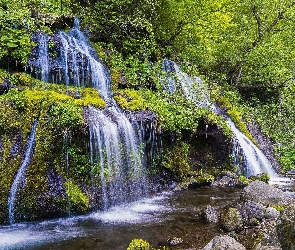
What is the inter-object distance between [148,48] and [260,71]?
7.16 meters

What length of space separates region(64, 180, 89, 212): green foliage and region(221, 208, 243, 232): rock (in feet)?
10.8

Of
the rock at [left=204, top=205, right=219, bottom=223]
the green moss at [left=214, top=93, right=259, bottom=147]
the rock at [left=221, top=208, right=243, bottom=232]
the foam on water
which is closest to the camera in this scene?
the rock at [left=221, top=208, right=243, bottom=232]

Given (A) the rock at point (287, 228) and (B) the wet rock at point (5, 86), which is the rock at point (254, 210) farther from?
(B) the wet rock at point (5, 86)

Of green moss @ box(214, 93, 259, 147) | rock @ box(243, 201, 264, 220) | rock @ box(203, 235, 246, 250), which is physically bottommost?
rock @ box(203, 235, 246, 250)

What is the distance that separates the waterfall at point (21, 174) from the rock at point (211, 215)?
14.2ft

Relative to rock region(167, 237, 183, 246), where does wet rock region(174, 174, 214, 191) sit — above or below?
above

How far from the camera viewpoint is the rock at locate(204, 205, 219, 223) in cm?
756

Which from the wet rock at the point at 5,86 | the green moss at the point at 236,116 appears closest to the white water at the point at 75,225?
the wet rock at the point at 5,86

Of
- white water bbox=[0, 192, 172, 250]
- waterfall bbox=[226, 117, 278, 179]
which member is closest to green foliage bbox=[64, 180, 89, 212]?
white water bbox=[0, 192, 172, 250]

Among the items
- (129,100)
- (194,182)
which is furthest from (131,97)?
(194,182)

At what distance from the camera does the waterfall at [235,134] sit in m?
12.6

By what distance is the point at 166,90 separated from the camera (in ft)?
43.4

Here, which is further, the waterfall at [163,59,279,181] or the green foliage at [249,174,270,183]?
the waterfall at [163,59,279,181]

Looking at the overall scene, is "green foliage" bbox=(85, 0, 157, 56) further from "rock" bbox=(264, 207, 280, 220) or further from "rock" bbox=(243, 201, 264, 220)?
"rock" bbox=(264, 207, 280, 220)
